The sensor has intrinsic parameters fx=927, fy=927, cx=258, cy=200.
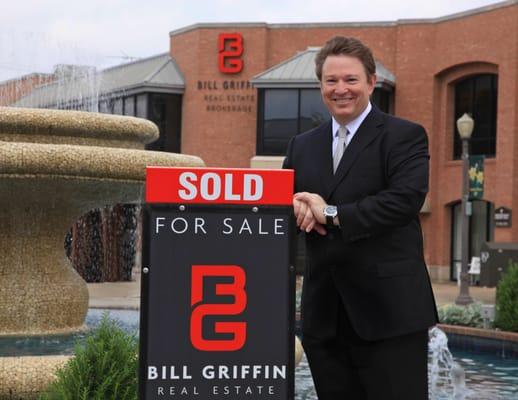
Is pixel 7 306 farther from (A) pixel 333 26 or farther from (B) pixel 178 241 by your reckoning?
(A) pixel 333 26

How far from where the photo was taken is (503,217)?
27562 mm

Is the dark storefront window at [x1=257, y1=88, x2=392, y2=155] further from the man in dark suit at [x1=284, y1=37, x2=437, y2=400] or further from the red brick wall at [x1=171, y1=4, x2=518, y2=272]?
the man in dark suit at [x1=284, y1=37, x2=437, y2=400]

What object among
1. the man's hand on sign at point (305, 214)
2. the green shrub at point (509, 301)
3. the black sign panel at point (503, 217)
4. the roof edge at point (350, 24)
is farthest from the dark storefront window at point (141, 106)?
the man's hand on sign at point (305, 214)

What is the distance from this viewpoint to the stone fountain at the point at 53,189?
20.5ft

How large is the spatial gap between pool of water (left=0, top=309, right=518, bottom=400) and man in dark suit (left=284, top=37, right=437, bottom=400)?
2317mm

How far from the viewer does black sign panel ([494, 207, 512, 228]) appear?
2742 cm

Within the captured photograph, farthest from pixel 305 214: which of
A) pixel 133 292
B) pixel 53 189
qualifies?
pixel 133 292

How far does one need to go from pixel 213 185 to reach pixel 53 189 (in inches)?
151

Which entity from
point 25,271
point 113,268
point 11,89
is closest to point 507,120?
point 113,268

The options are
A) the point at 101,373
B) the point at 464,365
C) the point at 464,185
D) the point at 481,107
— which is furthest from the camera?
the point at 481,107

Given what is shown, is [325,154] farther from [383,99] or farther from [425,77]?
[383,99]

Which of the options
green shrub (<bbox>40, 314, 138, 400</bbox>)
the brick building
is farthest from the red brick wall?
green shrub (<bbox>40, 314, 138, 400</bbox>)

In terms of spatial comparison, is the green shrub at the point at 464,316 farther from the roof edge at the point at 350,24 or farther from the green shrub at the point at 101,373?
the roof edge at the point at 350,24

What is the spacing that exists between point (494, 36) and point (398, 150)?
26487 mm
